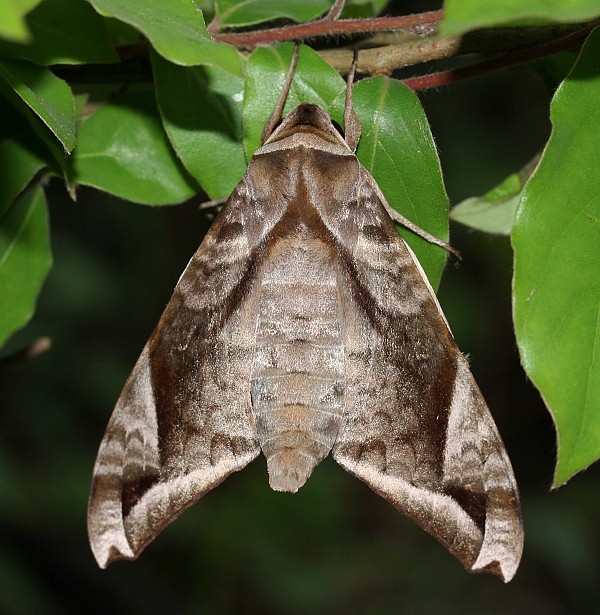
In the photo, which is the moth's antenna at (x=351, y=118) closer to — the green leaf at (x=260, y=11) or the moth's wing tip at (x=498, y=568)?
the green leaf at (x=260, y=11)

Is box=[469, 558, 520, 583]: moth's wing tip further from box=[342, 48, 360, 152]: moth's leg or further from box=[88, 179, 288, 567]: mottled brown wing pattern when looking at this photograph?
box=[342, 48, 360, 152]: moth's leg

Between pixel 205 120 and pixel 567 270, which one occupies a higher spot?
pixel 205 120

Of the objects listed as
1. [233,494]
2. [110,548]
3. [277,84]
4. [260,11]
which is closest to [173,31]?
[277,84]

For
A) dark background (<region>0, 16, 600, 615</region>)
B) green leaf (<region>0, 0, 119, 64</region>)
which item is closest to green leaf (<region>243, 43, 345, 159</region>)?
green leaf (<region>0, 0, 119, 64</region>)

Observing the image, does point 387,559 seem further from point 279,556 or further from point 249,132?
point 249,132

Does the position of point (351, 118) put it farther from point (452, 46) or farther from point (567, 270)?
point (567, 270)

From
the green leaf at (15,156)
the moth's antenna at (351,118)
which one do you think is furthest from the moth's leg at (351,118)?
the green leaf at (15,156)

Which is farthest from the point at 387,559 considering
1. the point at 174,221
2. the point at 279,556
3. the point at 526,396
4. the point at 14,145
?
the point at 14,145
